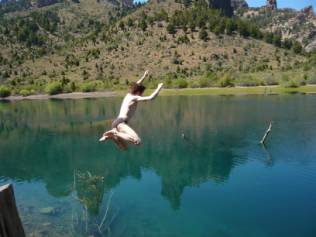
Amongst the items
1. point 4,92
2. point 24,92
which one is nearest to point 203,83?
point 24,92

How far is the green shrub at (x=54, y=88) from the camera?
109 m

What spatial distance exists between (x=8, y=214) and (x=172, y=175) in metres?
28.3

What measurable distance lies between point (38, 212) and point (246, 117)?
36.1m

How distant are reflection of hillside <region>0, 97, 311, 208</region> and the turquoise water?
0.37ft

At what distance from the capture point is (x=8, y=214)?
4801 mm

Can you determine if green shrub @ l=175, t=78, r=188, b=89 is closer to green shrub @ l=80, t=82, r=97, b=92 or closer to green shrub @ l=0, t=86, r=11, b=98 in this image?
green shrub @ l=80, t=82, r=97, b=92

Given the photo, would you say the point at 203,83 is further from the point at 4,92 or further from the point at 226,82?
the point at 4,92

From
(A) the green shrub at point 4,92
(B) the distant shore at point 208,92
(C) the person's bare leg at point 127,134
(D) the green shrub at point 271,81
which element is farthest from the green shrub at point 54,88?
(C) the person's bare leg at point 127,134

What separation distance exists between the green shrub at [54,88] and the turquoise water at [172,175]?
Answer: 162ft

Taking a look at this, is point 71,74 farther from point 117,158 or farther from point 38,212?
point 38,212

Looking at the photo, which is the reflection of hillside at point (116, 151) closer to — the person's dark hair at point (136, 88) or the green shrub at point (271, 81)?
the person's dark hair at point (136, 88)

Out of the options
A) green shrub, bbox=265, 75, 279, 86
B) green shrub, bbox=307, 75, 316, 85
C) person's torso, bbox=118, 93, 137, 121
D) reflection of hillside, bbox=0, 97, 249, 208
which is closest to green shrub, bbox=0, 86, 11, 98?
reflection of hillside, bbox=0, 97, 249, 208

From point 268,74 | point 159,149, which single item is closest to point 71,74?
Answer: point 268,74

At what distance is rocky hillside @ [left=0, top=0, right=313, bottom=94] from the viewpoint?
11206 centimetres
